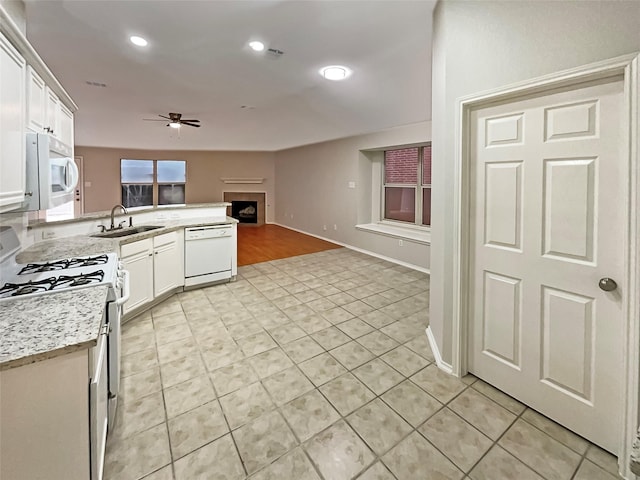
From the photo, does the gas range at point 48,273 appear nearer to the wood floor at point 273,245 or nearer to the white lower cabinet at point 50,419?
the white lower cabinet at point 50,419

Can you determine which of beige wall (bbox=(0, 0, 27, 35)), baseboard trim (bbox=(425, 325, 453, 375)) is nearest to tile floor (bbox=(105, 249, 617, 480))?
baseboard trim (bbox=(425, 325, 453, 375))

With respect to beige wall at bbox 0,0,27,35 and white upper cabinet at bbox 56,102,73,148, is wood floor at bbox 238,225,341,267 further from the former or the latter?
beige wall at bbox 0,0,27,35

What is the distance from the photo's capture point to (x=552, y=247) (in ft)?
5.75

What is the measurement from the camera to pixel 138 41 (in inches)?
119

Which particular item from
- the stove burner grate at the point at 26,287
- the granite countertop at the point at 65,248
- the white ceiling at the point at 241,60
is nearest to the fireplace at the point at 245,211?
the white ceiling at the point at 241,60

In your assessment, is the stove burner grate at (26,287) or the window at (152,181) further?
the window at (152,181)

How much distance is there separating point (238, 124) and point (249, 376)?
5544 millimetres

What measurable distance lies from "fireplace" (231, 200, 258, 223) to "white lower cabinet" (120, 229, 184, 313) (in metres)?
6.31

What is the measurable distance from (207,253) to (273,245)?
286 centimetres

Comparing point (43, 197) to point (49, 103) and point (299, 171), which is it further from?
point (299, 171)

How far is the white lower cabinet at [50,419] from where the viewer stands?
0.92 meters

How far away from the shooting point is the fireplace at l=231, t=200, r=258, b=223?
10023 mm

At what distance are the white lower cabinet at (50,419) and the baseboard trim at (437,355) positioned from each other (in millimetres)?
2097

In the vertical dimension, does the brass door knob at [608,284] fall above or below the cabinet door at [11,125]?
below
